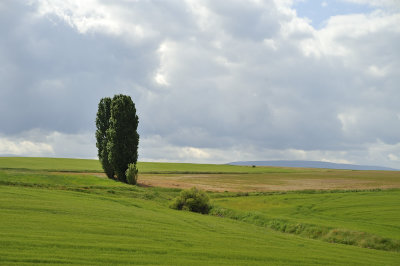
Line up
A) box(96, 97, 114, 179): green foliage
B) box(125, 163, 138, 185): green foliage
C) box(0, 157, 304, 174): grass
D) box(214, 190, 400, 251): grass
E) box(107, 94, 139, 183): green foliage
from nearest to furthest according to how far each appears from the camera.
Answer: box(214, 190, 400, 251): grass → box(125, 163, 138, 185): green foliage → box(107, 94, 139, 183): green foliage → box(96, 97, 114, 179): green foliage → box(0, 157, 304, 174): grass

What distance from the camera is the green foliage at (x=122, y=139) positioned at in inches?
2648

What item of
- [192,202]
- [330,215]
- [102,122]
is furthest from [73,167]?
[330,215]

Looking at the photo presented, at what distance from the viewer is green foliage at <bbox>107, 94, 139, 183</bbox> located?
221 feet

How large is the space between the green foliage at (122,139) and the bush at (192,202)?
28933 mm

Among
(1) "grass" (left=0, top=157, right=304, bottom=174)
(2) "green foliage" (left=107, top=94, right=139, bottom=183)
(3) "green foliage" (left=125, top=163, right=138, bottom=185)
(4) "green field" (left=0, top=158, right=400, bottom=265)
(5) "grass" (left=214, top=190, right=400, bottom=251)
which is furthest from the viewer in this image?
(1) "grass" (left=0, top=157, right=304, bottom=174)

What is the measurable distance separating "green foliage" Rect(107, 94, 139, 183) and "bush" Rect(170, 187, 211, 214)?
1139 inches

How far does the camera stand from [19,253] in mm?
13086

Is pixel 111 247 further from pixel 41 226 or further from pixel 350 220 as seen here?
pixel 350 220

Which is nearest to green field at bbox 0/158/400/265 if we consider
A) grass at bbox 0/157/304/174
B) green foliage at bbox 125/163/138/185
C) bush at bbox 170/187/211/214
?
bush at bbox 170/187/211/214

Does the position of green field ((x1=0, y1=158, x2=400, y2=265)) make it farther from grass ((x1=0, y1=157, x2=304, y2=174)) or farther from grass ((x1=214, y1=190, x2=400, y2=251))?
grass ((x1=0, y1=157, x2=304, y2=174))

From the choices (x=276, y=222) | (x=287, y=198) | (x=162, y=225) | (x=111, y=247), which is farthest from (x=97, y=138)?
(x=111, y=247)

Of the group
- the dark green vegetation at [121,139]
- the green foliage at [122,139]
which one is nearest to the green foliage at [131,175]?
the dark green vegetation at [121,139]

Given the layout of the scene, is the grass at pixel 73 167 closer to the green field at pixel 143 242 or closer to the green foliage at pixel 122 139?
the green foliage at pixel 122 139

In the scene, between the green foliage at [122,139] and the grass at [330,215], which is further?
the green foliage at [122,139]
